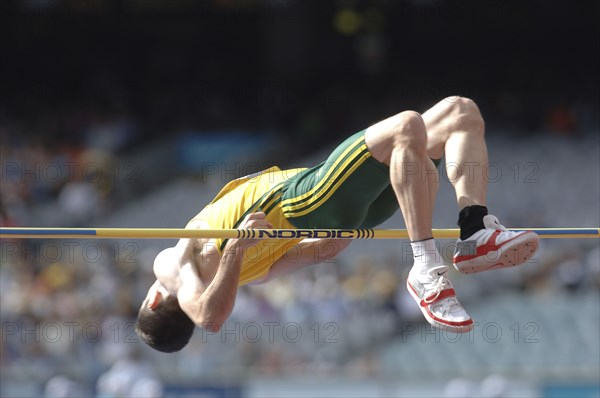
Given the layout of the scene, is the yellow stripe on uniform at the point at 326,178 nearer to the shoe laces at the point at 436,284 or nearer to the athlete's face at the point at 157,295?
the shoe laces at the point at 436,284

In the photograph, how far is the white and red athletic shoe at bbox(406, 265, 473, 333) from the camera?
4.98 metres

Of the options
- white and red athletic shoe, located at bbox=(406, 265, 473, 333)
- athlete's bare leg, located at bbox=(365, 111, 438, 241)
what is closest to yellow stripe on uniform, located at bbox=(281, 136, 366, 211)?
athlete's bare leg, located at bbox=(365, 111, 438, 241)

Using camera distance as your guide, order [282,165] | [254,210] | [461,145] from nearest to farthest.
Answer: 1. [461,145]
2. [254,210]
3. [282,165]

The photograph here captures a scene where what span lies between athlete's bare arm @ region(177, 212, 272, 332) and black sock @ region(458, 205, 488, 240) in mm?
961

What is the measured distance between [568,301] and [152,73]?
30.6ft

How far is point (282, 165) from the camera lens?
15.6 meters

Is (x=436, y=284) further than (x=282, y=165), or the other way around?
(x=282, y=165)

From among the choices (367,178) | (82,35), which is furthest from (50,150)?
(367,178)

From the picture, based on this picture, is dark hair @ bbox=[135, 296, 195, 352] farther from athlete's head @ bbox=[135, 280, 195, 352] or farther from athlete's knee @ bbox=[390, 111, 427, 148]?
athlete's knee @ bbox=[390, 111, 427, 148]

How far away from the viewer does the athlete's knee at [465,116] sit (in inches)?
209

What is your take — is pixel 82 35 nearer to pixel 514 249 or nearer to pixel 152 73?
pixel 152 73

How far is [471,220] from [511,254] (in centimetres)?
25

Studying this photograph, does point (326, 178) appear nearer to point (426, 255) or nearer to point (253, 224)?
point (253, 224)

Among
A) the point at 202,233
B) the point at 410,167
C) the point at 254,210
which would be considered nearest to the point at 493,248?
the point at 410,167
